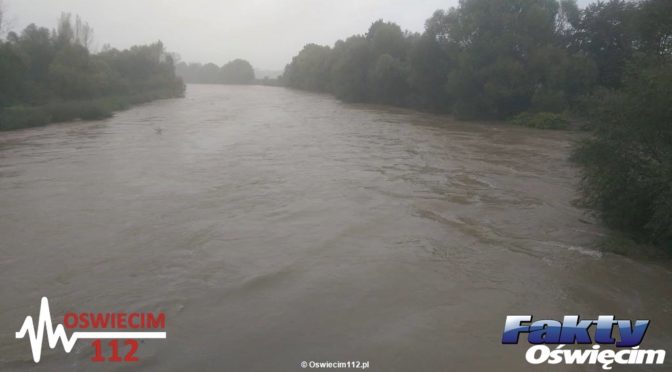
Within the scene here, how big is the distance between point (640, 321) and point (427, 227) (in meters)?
4.46

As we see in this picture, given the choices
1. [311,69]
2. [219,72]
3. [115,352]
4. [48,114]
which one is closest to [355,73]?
[311,69]

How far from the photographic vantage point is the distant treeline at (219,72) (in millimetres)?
133000

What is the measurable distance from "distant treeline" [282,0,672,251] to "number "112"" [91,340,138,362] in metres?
7.94

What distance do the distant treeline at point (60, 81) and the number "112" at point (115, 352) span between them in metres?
25.0

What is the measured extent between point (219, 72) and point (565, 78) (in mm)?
123424

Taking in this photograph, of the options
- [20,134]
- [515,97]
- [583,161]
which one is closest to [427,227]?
[583,161]

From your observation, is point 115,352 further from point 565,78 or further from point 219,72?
point 219,72

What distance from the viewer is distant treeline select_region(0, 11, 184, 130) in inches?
1168

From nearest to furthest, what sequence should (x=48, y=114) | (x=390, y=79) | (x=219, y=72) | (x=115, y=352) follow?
(x=115, y=352), (x=48, y=114), (x=390, y=79), (x=219, y=72)

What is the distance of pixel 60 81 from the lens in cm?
3781

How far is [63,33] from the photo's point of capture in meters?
46.3

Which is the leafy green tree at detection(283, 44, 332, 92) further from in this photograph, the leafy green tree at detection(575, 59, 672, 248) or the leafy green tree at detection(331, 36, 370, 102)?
the leafy green tree at detection(575, 59, 672, 248)

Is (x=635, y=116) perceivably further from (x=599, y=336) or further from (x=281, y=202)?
(x=281, y=202)

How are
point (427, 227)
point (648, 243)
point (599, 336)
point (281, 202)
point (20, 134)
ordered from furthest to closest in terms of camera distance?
point (20, 134) → point (281, 202) → point (427, 227) → point (648, 243) → point (599, 336)
